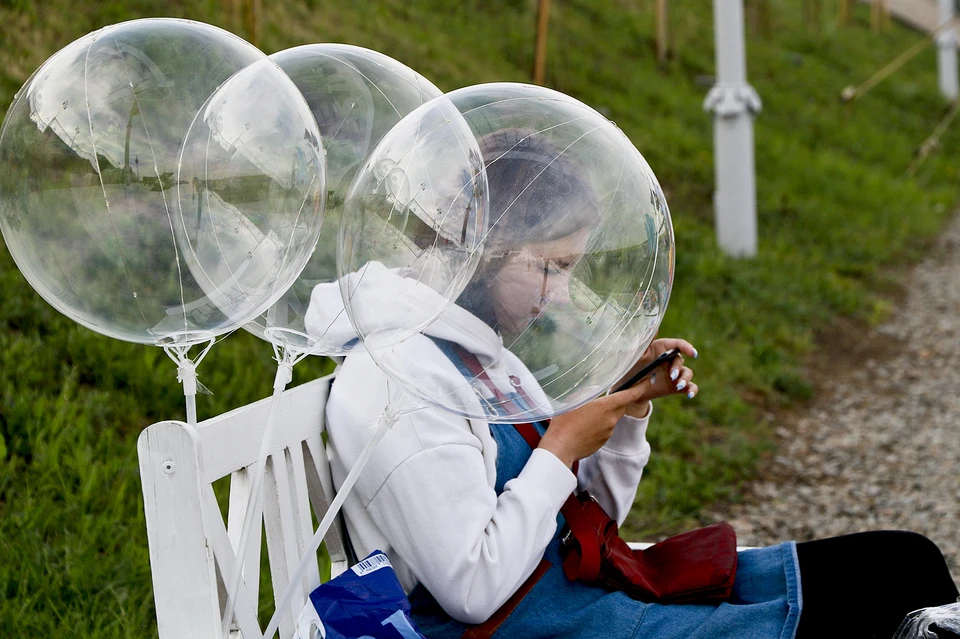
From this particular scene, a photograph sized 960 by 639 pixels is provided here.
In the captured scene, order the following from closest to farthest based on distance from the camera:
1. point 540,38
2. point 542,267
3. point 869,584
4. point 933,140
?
point 542,267, point 869,584, point 540,38, point 933,140

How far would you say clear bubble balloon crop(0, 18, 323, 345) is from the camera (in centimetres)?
129

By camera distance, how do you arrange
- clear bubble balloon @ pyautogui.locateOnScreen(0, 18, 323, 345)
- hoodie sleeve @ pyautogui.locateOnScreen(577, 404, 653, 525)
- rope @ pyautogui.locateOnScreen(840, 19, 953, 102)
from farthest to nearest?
1. rope @ pyautogui.locateOnScreen(840, 19, 953, 102)
2. hoodie sleeve @ pyautogui.locateOnScreen(577, 404, 653, 525)
3. clear bubble balloon @ pyautogui.locateOnScreen(0, 18, 323, 345)

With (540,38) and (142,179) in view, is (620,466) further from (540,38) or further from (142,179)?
(540,38)

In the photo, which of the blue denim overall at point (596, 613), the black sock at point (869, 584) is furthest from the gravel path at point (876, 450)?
the blue denim overall at point (596, 613)

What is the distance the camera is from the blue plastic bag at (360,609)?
1.48 meters

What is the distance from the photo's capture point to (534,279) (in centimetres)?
141

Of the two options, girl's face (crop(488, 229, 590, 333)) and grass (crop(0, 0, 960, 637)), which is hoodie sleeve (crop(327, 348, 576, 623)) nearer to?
girl's face (crop(488, 229, 590, 333))

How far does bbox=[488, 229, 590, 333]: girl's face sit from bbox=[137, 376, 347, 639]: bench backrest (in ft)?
1.58

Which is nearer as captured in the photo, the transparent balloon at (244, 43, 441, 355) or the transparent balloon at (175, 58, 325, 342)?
the transparent balloon at (175, 58, 325, 342)

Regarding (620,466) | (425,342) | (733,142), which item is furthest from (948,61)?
(425,342)

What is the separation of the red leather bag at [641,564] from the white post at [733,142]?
5.66 metres

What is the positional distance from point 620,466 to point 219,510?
1.00 meters

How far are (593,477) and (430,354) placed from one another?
2.67ft

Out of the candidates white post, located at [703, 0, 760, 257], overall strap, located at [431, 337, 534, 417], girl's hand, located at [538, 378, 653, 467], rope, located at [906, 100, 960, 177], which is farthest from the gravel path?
rope, located at [906, 100, 960, 177]
